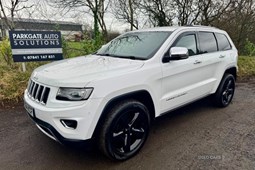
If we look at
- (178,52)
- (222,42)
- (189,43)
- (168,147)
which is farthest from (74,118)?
(222,42)

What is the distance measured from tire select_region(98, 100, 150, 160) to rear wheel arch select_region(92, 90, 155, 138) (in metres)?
0.05

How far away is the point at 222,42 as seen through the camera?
4625 millimetres

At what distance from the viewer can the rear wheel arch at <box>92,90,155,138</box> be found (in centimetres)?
248

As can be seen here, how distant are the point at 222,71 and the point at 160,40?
6.05ft

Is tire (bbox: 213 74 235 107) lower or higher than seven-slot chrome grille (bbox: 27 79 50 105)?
lower

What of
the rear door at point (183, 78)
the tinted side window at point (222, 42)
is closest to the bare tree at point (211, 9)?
the tinted side window at point (222, 42)

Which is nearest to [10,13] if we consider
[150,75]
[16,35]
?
[16,35]

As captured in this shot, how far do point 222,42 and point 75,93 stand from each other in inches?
142

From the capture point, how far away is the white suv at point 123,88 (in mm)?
2359

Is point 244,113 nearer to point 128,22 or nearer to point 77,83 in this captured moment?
point 77,83

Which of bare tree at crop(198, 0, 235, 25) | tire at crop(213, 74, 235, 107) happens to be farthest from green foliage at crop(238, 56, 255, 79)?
tire at crop(213, 74, 235, 107)

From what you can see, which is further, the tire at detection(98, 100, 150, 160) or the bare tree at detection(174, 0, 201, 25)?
the bare tree at detection(174, 0, 201, 25)

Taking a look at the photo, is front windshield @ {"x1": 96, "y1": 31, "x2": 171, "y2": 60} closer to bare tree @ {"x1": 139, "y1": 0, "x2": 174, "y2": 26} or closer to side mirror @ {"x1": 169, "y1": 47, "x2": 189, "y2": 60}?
side mirror @ {"x1": 169, "y1": 47, "x2": 189, "y2": 60}

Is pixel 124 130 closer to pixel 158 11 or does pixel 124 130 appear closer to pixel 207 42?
pixel 207 42
